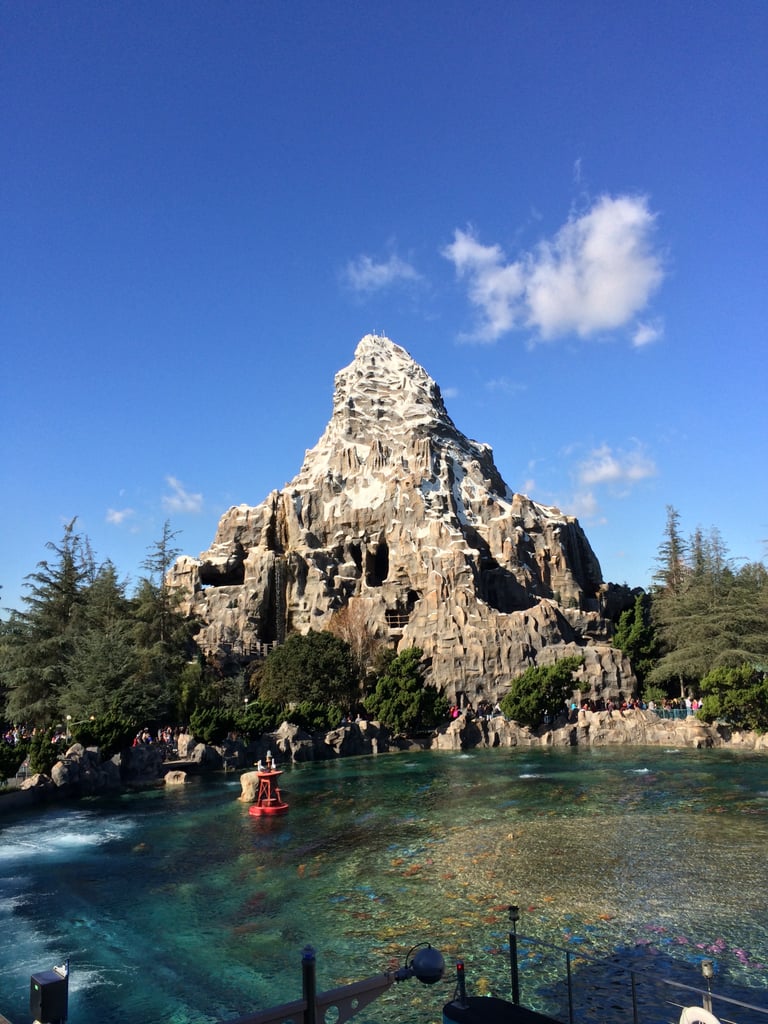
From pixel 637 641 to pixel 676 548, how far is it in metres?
18.1

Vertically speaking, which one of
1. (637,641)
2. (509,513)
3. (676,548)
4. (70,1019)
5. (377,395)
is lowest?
(70,1019)

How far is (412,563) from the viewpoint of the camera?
54000mm

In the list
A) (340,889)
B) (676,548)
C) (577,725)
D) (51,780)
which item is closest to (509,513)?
(676,548)

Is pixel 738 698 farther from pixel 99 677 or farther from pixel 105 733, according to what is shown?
pixel 99 677

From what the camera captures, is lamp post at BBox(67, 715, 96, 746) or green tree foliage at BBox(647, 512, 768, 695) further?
green tree foliage at BBox(647, 512, 768, 695)

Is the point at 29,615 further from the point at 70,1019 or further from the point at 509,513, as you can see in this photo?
the point at 509,513

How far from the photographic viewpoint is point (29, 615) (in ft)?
118

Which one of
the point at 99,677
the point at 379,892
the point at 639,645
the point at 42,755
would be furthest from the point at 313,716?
the point at 379,892

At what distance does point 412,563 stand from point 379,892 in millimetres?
41159

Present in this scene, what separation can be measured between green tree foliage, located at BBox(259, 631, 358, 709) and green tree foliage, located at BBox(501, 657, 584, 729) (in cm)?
907

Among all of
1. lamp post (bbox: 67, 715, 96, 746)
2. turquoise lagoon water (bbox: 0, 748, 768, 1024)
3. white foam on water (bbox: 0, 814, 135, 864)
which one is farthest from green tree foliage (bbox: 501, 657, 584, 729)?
white foam on water (bbox: 0, 814, 135, 864)

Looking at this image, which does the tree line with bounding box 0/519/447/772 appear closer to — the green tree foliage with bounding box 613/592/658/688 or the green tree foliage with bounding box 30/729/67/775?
the green tree foliage with bounding box 30/729/67/775

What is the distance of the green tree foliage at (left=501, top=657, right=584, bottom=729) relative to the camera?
3647 centimetres

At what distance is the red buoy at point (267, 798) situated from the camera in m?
20.7
